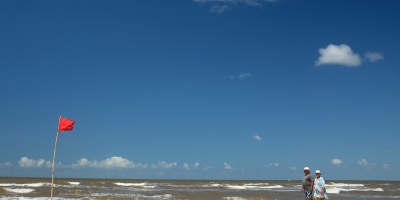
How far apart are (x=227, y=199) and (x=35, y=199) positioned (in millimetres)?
12948

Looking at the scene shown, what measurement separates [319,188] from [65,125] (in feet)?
29.5

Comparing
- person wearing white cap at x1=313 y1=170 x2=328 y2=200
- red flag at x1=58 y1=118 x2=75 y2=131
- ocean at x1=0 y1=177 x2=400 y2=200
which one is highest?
red flag at x1=58 y1=118 x2=75 y2=131

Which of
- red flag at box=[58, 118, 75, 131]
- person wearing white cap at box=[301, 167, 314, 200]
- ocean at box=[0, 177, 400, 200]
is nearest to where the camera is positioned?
red flag at box=[58, 118, 75, 131]

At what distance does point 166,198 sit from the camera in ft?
99.6

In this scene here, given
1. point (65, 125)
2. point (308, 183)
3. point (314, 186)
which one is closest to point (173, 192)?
point (308, 183)

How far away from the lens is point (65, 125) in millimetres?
13945

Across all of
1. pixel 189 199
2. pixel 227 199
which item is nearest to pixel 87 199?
pixel 189 199

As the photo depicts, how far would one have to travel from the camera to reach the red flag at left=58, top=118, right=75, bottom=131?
13.9m

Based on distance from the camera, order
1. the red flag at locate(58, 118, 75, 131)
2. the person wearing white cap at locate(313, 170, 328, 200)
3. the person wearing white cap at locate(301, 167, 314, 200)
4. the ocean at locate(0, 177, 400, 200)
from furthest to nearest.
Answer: the ocean at locate(0, 177, 400, 200)
the person wearing white cap at locate(301, 167, 314, 200)
the person wearing white cap at locate(313, 170, 328, 200)
the red flag at locate(58, 118, 75, 131)

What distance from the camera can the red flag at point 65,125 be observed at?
13898mm

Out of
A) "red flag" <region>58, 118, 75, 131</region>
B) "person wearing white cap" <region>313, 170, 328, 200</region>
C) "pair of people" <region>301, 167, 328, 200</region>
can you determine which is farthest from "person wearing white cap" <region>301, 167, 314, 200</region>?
"red flag" <region>58, 118, 75, 131</region>

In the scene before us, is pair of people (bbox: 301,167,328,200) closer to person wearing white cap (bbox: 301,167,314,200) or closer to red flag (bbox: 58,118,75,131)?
person wearing white cap (bbox: 301,167,314,200)

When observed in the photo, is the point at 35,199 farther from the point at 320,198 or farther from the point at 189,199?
the point at 320,198

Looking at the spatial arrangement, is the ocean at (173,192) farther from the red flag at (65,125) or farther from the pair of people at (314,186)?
the red flag at (65,125)
